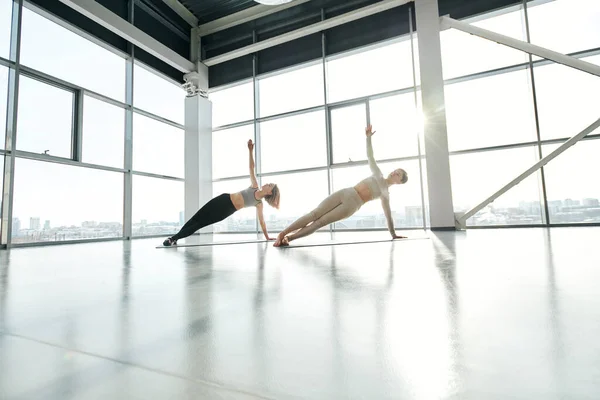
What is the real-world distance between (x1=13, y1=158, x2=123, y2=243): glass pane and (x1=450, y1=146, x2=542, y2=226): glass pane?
6.92 m

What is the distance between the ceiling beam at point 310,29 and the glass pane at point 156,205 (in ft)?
11.8

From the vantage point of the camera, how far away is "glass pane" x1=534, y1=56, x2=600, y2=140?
18.0 feet

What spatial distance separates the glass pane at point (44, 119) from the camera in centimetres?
512

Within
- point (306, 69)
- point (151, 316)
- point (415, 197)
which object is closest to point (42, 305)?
point (151, 316)

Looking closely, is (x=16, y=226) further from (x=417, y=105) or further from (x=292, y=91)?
(x=417, y=105)

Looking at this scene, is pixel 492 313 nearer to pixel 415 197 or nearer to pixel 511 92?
pixel 415 197

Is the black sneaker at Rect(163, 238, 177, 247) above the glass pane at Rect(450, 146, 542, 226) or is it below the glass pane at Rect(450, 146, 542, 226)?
below

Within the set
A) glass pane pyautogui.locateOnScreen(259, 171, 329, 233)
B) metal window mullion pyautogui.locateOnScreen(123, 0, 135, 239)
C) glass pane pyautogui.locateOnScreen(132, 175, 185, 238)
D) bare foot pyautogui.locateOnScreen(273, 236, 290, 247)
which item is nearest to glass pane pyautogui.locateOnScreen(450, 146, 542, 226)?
glass pane pyautogui.locateOnScreen(259, 171, 329, 233)

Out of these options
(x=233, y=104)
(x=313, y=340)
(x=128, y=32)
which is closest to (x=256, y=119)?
(x=233, y=104)

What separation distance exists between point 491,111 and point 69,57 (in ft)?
26.5

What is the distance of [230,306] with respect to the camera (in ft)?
2.82

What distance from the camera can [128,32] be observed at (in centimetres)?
666

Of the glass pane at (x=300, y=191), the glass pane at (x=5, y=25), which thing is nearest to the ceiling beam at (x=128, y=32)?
the glass pane at (x=5, y=25)

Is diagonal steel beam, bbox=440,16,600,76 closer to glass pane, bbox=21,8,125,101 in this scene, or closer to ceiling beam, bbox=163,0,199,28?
ceiling beam, bbox=163,0,199,28
